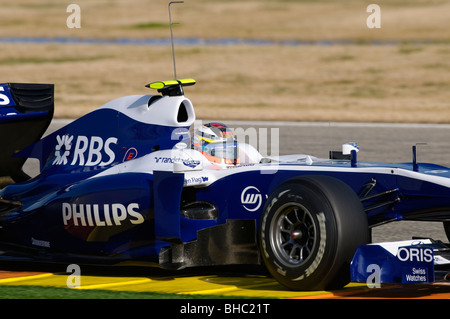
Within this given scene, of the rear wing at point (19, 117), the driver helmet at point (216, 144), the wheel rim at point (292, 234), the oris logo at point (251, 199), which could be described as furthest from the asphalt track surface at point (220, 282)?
the rear wing at point (19, 117)

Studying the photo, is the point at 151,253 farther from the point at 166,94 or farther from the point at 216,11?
the point at 216,11

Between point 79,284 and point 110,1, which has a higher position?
point 110,1

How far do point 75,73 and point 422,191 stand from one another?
2540 centimetres

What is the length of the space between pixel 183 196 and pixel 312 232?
1302 millimetres

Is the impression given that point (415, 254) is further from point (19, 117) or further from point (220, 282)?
point (19, 117)

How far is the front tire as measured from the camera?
5895 mm

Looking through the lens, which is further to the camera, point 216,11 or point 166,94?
point 216,11

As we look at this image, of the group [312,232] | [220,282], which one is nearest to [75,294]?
[220,282]

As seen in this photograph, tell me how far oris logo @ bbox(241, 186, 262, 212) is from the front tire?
0.39 meters

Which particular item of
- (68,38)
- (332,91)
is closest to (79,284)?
(332,91)

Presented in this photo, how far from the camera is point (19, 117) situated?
8.63 metres

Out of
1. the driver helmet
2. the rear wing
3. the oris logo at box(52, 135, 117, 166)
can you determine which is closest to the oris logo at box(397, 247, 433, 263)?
the driver helmet
